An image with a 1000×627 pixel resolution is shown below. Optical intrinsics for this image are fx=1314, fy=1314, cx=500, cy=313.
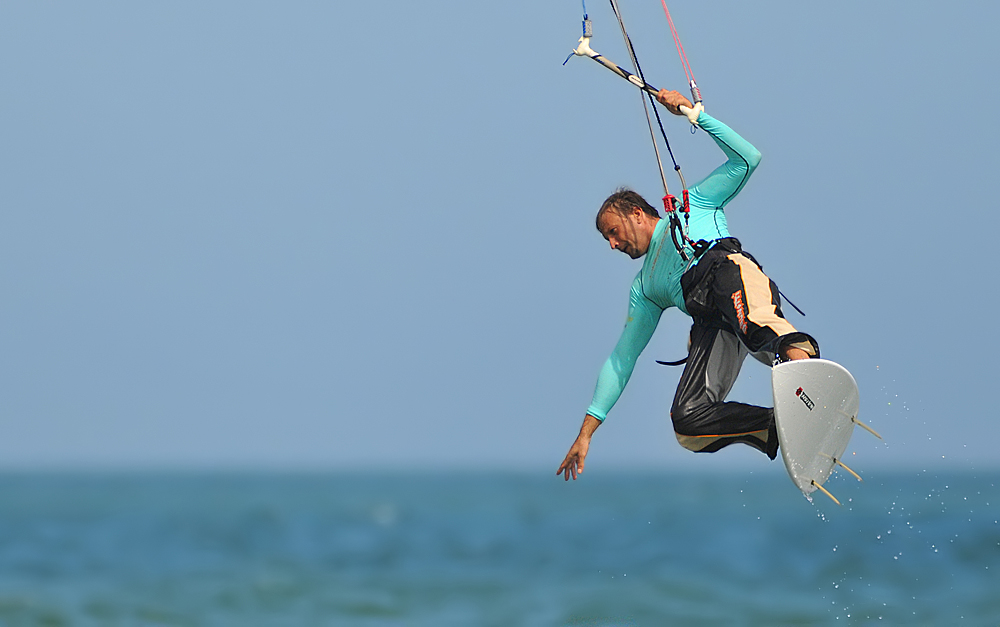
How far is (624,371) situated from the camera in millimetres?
7926

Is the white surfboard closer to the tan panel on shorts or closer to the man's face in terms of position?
the tan panel on shorts

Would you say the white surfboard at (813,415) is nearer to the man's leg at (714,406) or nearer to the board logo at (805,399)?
the board logo at (805,399)

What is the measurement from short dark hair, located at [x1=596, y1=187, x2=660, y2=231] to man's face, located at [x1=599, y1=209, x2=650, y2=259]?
0.02 meters

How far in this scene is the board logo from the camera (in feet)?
23.0

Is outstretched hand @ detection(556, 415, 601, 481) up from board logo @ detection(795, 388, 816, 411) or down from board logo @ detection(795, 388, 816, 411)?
down

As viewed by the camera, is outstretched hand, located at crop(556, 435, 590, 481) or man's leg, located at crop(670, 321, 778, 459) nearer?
man's leg, located at crop(670, 321, 778, 459)

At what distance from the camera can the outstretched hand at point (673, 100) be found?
6.98m

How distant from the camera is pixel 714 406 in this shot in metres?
7.53

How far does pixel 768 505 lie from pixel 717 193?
100 feet

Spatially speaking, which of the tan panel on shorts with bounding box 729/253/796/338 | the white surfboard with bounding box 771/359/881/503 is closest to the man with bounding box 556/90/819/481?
the tan panel on shorts with bounding box 729/253/796/338

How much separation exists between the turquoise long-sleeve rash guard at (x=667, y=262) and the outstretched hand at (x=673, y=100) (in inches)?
4.8

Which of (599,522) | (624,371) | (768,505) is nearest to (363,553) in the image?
(599,522)

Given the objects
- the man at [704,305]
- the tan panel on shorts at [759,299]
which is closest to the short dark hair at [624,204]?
the man at [704,305]

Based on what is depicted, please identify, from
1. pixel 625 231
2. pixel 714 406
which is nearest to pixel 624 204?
pixel 625 231
